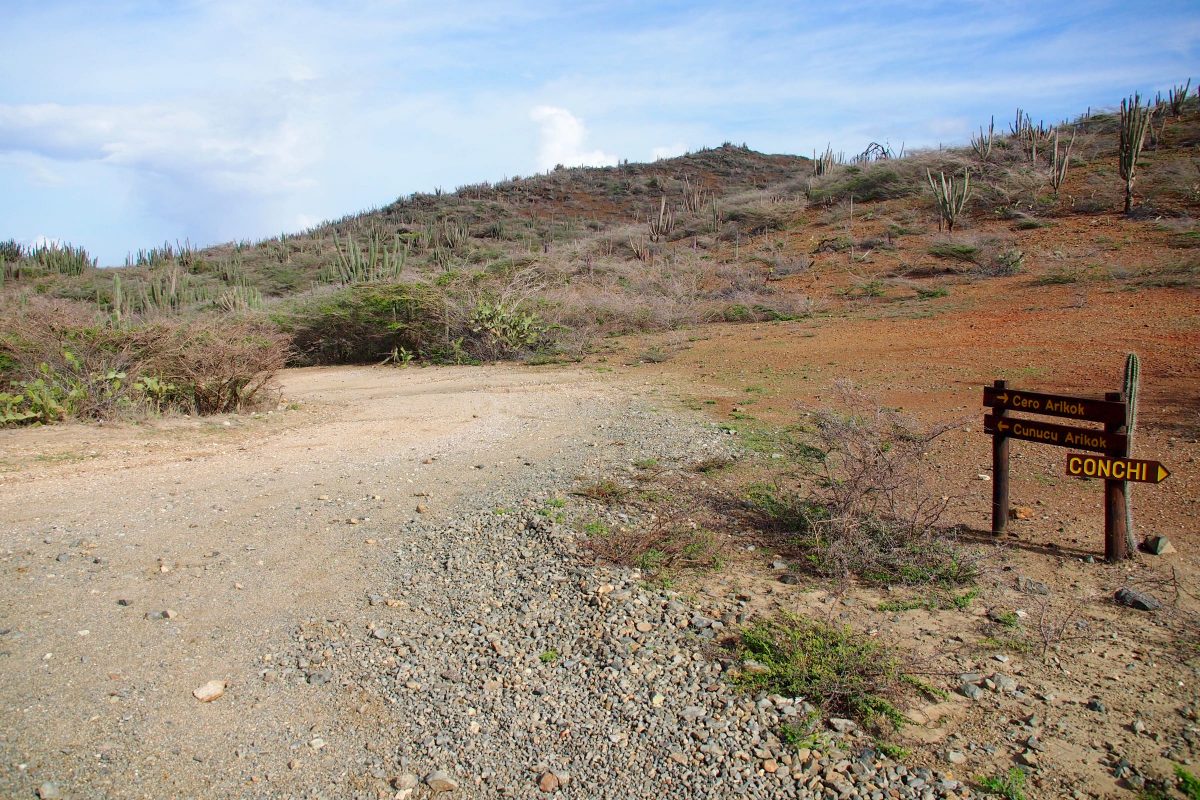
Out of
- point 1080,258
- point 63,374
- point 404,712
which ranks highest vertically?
point 1080,258

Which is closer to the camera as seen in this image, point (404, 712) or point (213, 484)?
point (404, 712)

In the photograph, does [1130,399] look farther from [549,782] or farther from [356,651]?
[356,651]

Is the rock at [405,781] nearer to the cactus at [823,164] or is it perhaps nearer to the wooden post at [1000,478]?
the wooden post at [1000,478]

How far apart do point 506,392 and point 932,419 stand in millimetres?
6209

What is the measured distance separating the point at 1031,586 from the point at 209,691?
178 inches

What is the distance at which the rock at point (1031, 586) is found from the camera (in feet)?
15.7

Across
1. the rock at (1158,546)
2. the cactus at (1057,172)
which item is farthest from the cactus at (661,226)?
the rock at (1158,546)

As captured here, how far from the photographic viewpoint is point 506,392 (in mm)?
12555

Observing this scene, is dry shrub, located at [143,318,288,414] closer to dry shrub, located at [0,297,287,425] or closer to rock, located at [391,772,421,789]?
dry shrub, located at [0,297,287,425]

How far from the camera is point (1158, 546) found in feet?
17.2

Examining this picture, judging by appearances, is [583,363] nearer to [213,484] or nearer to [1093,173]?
[213,484]

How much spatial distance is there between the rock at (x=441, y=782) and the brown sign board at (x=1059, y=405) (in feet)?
13.8

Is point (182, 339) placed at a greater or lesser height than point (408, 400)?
greater

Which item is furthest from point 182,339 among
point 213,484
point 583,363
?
point 583,363
